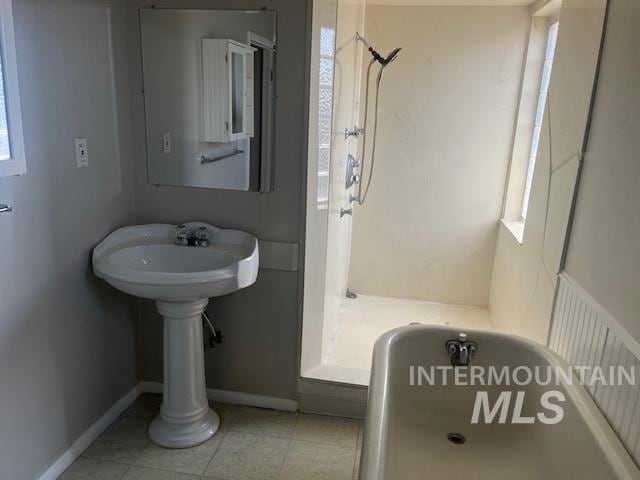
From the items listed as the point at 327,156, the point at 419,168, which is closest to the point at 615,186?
the point at 327,156

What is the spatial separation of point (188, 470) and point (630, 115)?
203 centimetres

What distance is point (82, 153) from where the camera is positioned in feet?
6.44

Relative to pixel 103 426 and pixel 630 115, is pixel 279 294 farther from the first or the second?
pixel 630 115

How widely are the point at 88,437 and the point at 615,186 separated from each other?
223 centimetres

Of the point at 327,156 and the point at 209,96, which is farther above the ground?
the point at 209,96

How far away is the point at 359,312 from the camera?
365cm

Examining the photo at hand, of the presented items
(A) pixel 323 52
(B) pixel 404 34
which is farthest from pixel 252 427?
(B) pixel 404 34

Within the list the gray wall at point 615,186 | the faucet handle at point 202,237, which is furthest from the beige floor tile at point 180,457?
the gray wall at point 615,186

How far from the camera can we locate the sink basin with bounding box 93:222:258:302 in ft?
5.98

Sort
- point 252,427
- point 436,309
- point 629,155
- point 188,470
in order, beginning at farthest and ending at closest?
point 436,309, point 252,427, point 188,470, point 629,155

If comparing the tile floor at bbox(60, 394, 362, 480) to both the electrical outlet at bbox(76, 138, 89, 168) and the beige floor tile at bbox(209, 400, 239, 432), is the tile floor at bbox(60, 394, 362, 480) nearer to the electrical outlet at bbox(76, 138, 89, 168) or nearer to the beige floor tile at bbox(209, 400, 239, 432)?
the beige floor tile at bbox(209, 400, 239, 432)

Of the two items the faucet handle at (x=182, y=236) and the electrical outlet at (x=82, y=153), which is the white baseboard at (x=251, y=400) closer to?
the faucet handle at (x=182, y=236)

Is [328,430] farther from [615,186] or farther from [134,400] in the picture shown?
[615,186]

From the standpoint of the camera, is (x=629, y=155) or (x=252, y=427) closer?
(x=629, y=155)
